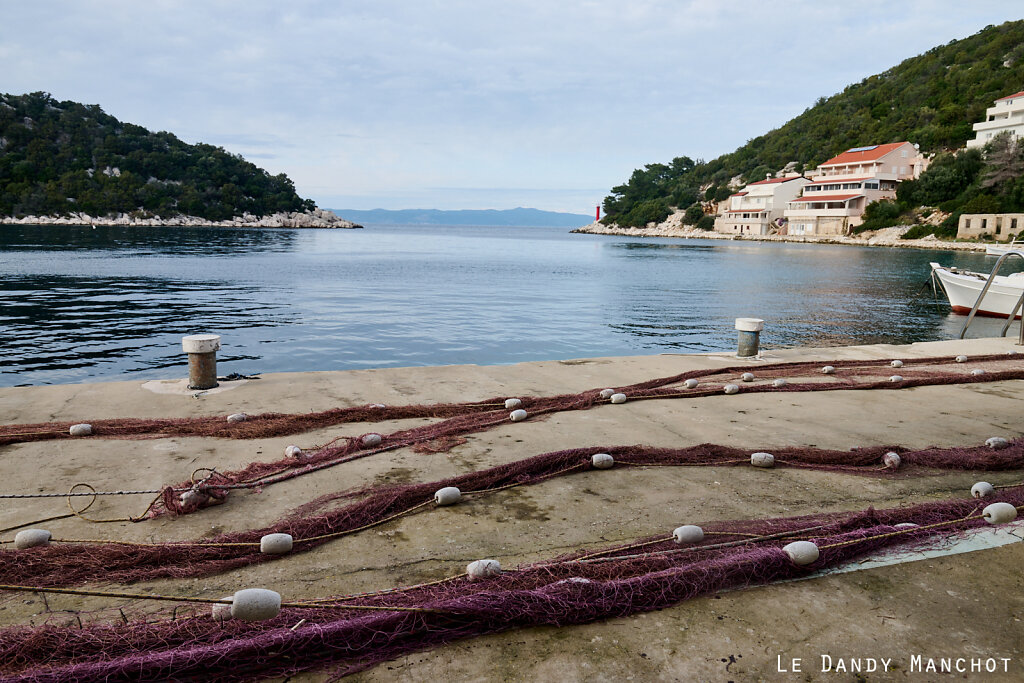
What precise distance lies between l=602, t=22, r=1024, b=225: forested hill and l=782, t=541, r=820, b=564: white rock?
9916cm

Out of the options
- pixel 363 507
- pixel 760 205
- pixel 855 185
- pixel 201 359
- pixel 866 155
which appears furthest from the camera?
pixel 760 205

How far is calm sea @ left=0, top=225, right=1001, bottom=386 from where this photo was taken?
46.9ft

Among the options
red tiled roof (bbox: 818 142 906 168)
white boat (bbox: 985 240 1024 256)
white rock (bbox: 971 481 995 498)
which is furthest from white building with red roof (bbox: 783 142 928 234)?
white rock (bbox: 971 481 995 498)

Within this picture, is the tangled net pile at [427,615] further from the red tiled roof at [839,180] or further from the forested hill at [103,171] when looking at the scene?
the forested hill at [103,171]

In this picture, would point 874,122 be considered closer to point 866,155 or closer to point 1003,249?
point 866,155

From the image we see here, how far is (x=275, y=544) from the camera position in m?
2.99

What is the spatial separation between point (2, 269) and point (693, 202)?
10940 centimetres

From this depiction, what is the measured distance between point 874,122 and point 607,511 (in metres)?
117

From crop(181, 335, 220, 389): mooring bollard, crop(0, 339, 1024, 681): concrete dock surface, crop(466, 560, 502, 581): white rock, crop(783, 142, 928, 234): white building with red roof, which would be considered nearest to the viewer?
crop(0, 339, 1024, 681): concrete dock surface

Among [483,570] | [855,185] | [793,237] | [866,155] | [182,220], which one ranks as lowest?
[483,570]

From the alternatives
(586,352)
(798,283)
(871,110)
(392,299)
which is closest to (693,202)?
(871,110)

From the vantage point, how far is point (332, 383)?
7.27 m

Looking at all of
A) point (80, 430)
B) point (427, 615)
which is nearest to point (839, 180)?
point (80, 430)

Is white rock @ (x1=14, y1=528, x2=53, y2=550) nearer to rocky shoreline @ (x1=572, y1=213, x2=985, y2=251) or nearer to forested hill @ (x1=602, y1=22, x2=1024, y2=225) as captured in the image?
rocky shoreline @ (x1=572, y1=213, x2=985, y2=251)
